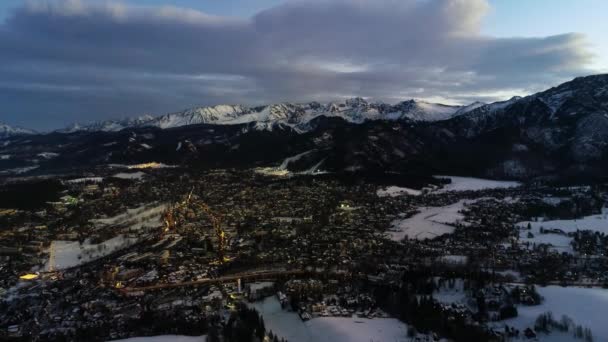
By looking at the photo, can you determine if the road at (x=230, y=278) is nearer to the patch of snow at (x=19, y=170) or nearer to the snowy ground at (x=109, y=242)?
the snowy ground at (x=109, y=242)

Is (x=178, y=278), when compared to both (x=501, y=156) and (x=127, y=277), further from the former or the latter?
(x=501, y=156)

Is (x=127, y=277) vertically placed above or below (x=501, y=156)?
below

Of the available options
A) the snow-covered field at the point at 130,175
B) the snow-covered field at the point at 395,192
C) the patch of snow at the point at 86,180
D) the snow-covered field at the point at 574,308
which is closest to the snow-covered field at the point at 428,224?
the snow-covered field at the point at 395,192

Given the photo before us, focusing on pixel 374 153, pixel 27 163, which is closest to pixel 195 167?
pixel 374 153

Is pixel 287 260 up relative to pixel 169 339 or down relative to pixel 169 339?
up

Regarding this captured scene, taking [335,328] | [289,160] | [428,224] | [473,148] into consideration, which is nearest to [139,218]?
[428,224]

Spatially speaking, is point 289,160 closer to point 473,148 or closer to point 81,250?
point 473,148
